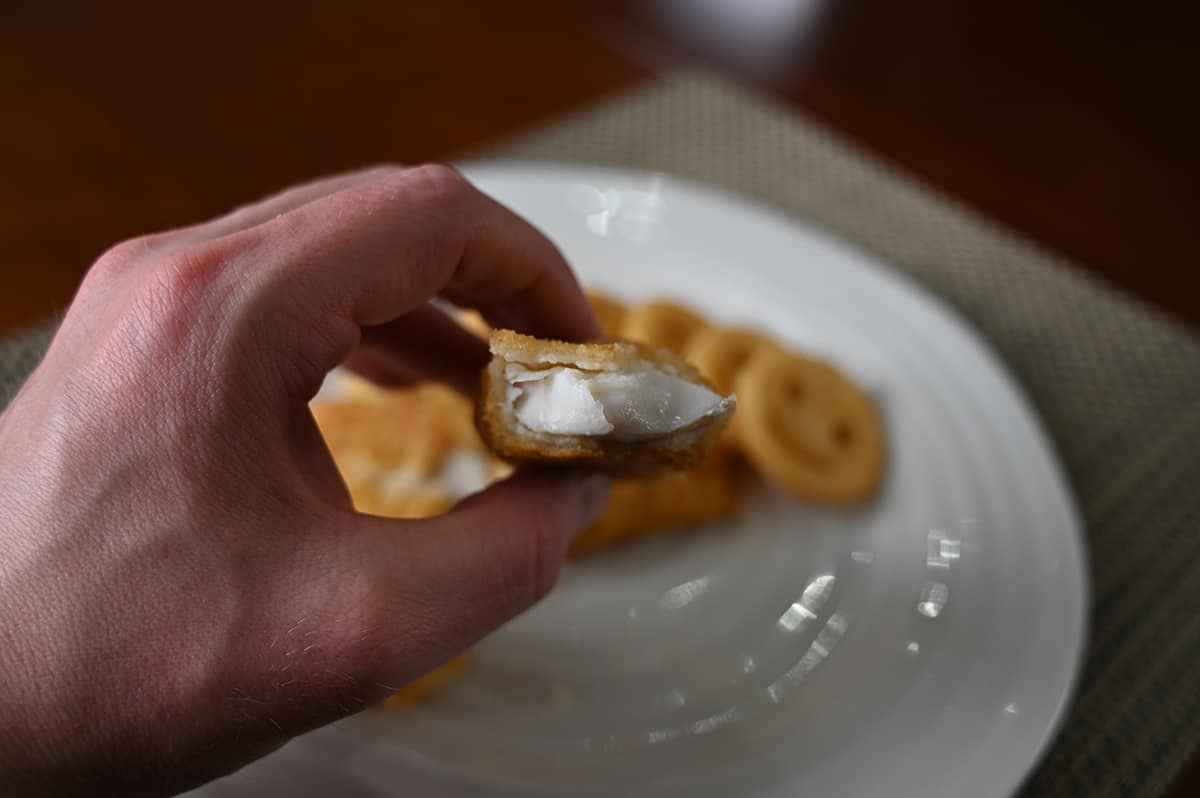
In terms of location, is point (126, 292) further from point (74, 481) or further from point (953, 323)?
point (953, 323)

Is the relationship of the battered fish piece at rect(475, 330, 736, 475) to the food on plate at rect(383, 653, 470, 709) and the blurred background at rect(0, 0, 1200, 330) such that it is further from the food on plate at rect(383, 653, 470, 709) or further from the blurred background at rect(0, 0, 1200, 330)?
the blurred background at rect(0, 0, 1200, 330)

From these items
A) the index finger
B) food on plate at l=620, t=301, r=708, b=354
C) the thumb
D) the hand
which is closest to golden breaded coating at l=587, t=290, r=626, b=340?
food on plate at l=620, t=301, r=708, b=354

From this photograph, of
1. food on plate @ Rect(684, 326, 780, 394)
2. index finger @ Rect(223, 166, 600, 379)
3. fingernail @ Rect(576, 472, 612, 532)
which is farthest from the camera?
food on plate @ Rect(684, 326, 780, 394)

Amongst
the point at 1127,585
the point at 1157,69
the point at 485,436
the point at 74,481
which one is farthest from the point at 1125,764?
the point at 1157,69

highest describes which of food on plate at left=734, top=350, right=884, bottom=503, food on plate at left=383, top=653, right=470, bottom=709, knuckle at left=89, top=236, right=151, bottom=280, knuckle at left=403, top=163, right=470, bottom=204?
knuckle at left=403, top=163, right=470, bottom=204

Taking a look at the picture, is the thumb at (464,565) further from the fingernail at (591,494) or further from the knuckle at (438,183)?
the knuckle at (438,183)

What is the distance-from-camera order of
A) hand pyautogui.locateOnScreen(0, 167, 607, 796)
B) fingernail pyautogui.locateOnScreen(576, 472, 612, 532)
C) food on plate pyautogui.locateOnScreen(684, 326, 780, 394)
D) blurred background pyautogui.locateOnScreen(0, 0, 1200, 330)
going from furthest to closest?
blurred background pyautogui.locateOnScreen(0, 0, 1200, 330) < food on plate pyautogui.locateOnScreen(684, 326, 780, 394) < fingernail pyautogui.locateOnScreen(576, 472, 612, 532) < hand pyautogui.locateOnScreen(0, 167, 607, 796)

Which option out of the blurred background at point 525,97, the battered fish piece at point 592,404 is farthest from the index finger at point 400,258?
the blurred background at point 525,97
